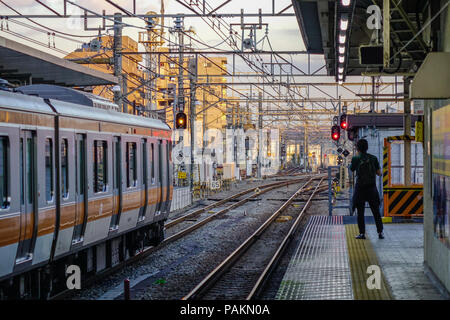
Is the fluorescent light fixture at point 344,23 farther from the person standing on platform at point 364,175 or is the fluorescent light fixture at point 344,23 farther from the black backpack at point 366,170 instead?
the black backpack at point 366,170

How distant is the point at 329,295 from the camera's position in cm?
912

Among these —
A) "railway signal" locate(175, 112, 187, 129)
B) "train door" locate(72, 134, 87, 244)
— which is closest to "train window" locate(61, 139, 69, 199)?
"train door" locate(72, 134, 87, 244)

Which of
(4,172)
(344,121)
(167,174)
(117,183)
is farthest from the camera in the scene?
(344,121)

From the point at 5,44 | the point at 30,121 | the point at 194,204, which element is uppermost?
the point at 5,44

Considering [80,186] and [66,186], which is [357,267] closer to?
[80,186]

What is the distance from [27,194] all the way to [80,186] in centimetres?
176

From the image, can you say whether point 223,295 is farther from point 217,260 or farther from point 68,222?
→ point 217,260

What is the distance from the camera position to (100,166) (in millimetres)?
10945

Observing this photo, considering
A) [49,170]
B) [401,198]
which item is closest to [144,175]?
[49,170]

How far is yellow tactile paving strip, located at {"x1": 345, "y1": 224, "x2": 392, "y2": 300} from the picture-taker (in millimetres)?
8953

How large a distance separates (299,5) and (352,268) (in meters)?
4.58

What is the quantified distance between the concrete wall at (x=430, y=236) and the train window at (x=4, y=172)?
5.11m

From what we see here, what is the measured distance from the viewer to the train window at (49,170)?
8875 millimetres
